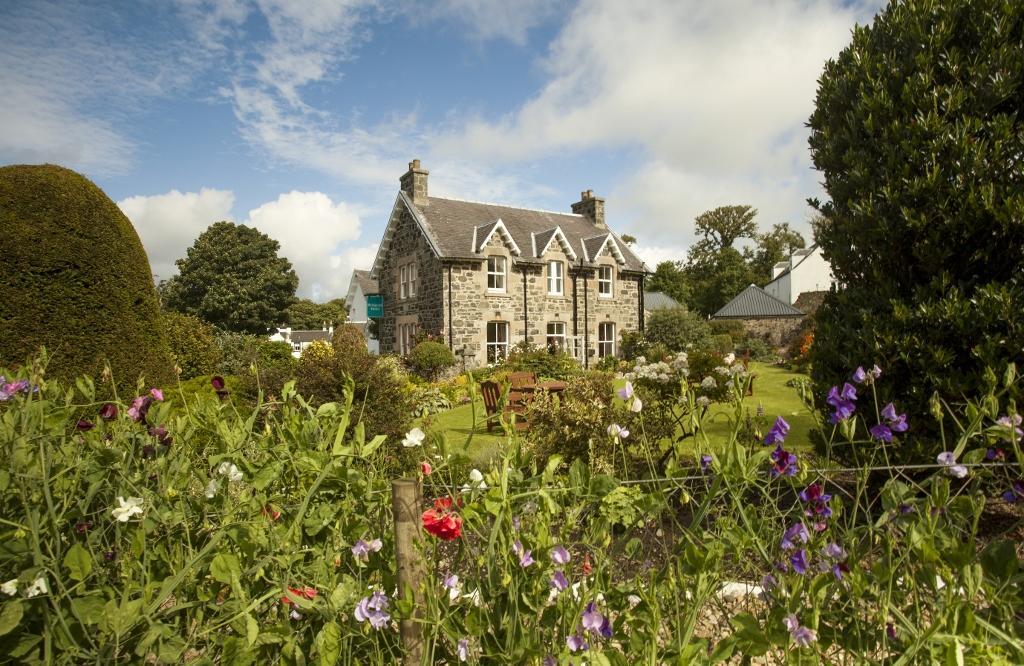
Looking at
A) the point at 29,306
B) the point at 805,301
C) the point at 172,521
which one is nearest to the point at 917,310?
the point at 172,521

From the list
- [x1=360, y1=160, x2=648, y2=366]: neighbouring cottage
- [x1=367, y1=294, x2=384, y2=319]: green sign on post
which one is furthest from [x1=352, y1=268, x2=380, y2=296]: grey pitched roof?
[x1=360, y1=160, x2=648, y2=366]: neighbouring cottage

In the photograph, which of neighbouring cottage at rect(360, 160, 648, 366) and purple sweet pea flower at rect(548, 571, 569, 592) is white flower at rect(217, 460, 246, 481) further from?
neighbouring cottage at rect(360, 160, 648, 366)

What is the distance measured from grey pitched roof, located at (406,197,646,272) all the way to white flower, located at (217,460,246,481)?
67.6 feet

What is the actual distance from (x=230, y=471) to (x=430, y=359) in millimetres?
19139

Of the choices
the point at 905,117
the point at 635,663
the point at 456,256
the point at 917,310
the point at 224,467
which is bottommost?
the point at 635,663

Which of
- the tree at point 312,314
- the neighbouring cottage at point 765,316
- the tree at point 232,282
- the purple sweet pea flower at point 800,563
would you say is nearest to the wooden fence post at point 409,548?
the purple sweet pea flower at point 800,563

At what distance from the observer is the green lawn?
700 cm

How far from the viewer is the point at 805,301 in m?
36.9

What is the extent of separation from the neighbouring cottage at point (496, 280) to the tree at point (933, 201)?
18.7 meters

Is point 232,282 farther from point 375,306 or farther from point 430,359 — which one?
point 430,359

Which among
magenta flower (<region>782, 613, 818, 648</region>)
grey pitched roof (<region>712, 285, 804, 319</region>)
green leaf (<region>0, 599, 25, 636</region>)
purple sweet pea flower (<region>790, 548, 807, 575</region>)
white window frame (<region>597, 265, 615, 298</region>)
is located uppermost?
white window frame (<region>597, 265, 615, 298</region>)

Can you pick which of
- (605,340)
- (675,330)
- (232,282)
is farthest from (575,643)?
(232,282)

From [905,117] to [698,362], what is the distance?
A: 4702mm

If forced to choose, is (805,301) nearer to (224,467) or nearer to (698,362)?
(698,362)
